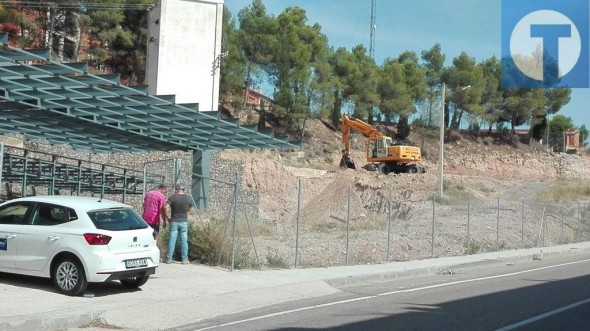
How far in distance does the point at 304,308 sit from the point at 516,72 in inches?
2370

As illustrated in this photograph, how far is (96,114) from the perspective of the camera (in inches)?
976

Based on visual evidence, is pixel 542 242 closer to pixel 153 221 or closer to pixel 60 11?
pixel 153 221

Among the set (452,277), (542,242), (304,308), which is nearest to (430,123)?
(542,242)

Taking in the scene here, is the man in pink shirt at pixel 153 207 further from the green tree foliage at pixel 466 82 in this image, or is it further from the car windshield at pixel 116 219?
the green tree foliage at pixel 466 82

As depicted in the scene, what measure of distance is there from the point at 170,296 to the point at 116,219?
1666 mm

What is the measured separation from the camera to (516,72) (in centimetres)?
6850

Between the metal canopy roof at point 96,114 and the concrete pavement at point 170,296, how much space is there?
625cm

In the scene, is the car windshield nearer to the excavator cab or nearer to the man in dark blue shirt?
the man in dark blue shirt

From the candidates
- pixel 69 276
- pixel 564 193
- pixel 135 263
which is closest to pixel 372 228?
pixel 135 263

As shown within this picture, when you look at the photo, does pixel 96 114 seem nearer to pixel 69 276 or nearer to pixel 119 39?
pixel 69 276

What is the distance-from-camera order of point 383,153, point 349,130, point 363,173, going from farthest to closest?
point 383,153 < point 349,130 < point 363,173

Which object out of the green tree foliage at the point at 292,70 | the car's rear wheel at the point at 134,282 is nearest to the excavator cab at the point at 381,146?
the green tree foliage at the point at 292,70

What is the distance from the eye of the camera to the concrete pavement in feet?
35.4

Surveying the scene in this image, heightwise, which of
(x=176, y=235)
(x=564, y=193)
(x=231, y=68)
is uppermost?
(x=231, y=68)
